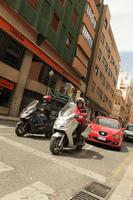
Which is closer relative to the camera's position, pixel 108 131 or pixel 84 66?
pixel 108 131

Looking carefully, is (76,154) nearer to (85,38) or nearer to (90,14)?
(85,38)

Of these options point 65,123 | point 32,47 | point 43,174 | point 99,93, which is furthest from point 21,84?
point 99,93

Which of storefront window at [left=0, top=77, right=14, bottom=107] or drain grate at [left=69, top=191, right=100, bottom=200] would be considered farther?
storefront window at [left=0, top=77, right=14, bottom=107]

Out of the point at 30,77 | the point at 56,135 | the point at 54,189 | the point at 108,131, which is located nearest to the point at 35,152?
the point at 56,135

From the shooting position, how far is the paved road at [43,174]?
4488mm

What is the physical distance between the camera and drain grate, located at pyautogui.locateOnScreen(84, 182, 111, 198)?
5302 mm

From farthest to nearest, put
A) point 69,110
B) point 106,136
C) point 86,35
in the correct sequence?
1. point 86,35
2. point 106,136
3. point 69,110

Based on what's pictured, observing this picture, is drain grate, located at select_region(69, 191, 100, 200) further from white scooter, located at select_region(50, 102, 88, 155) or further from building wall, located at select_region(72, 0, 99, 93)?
building wall, located at select_region(72, 0, 99, 93)

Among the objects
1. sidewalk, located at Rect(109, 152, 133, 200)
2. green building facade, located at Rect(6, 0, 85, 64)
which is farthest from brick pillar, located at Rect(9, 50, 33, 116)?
sidewalk, located at Rect(109, 152, 133, 200)

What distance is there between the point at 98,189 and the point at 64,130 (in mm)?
2619

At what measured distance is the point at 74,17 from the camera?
2828 cm

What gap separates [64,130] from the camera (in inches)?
311

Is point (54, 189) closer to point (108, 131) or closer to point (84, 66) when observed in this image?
point (108, 131)

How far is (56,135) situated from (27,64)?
46.7 ft
